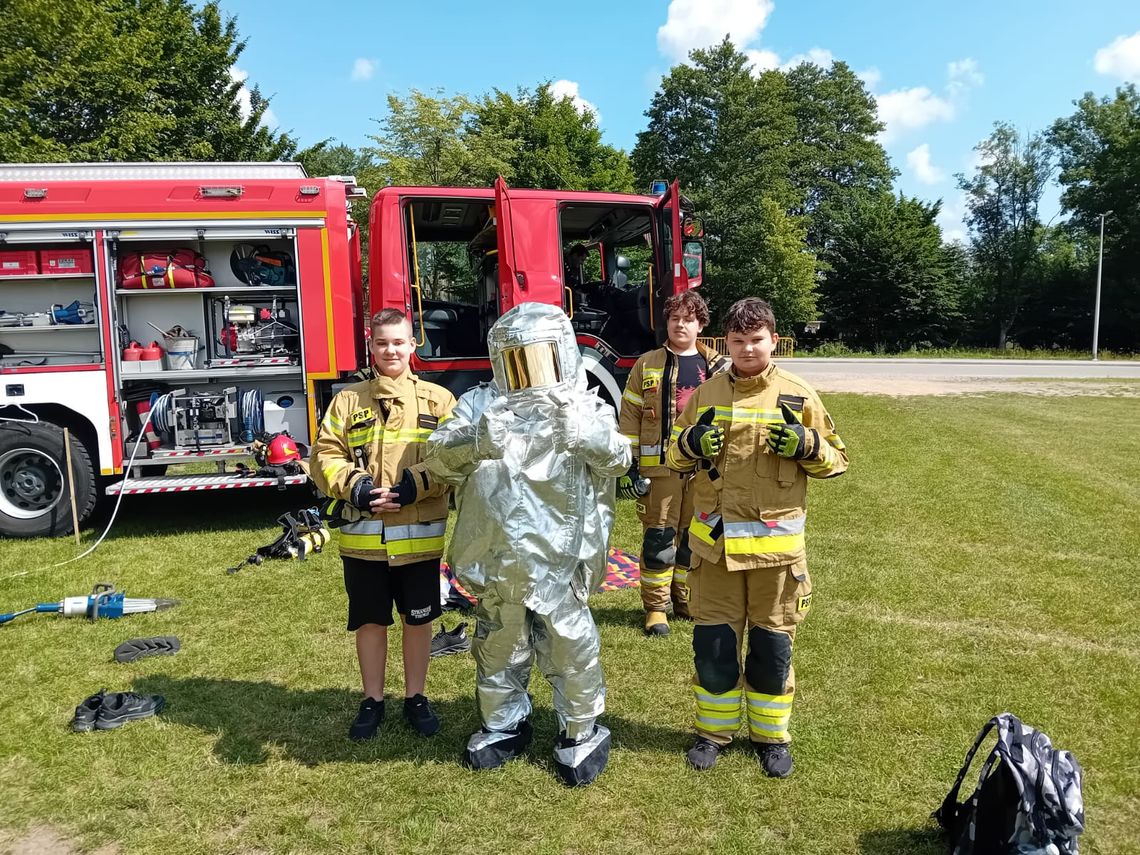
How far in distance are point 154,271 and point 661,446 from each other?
4575 millimetres

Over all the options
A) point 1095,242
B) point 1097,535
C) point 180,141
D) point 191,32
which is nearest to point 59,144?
point 180,141

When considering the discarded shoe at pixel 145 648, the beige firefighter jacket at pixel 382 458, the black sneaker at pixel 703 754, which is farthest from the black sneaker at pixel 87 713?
the black sneaker at pixel 703 754

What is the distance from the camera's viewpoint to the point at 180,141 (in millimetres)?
21297

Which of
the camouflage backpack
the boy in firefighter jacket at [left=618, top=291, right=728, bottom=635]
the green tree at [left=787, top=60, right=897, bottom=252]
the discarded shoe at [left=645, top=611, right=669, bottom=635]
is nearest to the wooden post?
the boy in firefighter jacket at [left=618, top=291, right=728, bottom=635]

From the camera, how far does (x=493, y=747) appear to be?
2.90 meters

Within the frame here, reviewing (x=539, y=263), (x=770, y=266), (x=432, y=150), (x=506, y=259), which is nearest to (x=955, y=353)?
(x=770, y=266)

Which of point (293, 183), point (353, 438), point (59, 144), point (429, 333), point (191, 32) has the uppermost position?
point (191, 32)

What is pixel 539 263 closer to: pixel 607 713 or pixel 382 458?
pixel 382 458

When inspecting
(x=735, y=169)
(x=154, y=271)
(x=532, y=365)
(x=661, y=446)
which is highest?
(x=735, y=169)

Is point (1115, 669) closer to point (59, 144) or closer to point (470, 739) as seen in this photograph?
point (470, 739)

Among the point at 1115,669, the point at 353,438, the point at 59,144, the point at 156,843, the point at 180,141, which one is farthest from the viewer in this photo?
the point at 180,141

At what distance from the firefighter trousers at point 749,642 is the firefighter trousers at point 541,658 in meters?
0.44

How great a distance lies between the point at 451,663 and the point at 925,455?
24.4 ft

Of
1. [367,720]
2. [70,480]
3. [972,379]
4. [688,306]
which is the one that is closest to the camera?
[367,720]
